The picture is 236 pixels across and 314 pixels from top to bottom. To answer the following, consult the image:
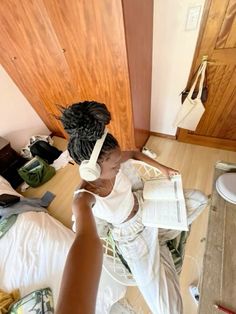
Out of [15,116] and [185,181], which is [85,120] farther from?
[15,116]

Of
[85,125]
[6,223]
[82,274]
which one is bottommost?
[6,223]

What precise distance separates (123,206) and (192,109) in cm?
106

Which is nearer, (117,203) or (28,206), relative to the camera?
(117,203)

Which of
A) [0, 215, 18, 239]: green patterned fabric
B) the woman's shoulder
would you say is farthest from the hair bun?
[0, 215, 18, 239]: green patterned fabric

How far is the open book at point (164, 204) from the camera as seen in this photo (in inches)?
29.5

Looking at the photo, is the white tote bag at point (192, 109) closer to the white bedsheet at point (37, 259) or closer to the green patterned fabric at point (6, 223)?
the white bedsheet at point (37, 259)

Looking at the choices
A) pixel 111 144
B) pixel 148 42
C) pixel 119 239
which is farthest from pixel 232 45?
pixel 119 239

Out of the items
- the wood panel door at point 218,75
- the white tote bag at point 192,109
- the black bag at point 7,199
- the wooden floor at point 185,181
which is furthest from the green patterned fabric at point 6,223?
the wood panel door at point 218,75

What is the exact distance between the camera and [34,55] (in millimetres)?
1463

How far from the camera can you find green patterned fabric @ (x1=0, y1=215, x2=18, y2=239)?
127 cm

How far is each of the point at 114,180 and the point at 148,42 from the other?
1054 mm

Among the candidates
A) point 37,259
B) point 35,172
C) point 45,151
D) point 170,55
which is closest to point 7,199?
point 35,172

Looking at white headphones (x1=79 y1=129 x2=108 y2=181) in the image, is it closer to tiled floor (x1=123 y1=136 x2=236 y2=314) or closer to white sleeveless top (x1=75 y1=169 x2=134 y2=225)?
white sleeveless top (x1=75 y1=169 x2=134 y2=225)

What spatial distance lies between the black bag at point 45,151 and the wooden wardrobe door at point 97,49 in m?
0.85
